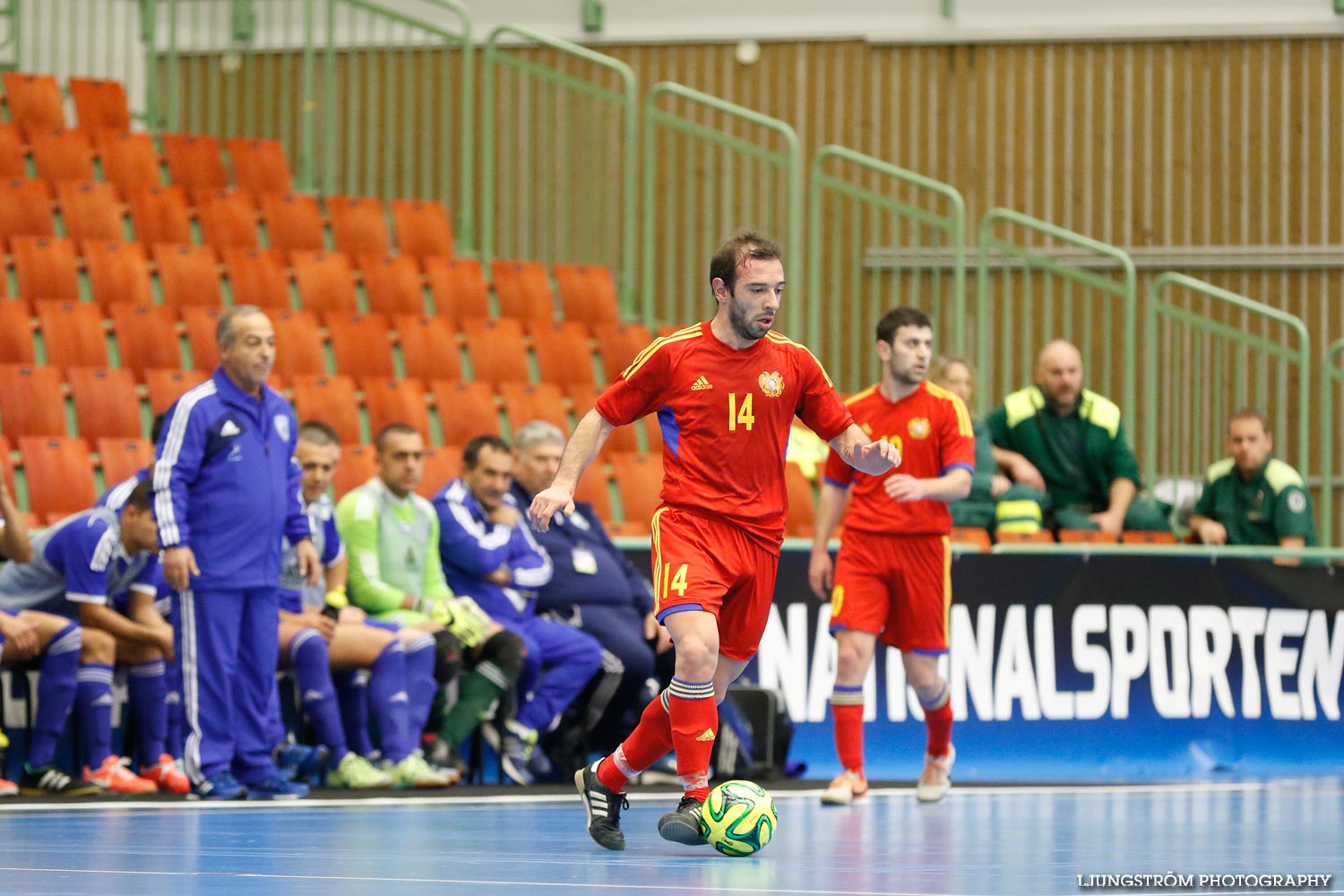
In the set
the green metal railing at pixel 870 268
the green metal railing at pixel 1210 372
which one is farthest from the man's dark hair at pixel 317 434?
the green metal railing at pixel 870 268

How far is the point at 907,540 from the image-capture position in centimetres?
842

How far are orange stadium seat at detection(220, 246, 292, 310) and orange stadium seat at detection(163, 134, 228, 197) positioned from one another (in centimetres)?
145

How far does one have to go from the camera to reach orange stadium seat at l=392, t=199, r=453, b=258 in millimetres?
13688

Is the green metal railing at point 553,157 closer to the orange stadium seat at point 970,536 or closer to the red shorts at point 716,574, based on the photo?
the orange stadium seat at point 970,536

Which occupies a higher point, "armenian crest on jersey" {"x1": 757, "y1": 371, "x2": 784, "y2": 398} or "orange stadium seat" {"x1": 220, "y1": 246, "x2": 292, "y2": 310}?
"orange stadium seat" {"x1": 220, "y1": 246, "x2": 292, "y2": 310}

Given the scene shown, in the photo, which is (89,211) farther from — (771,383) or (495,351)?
(771,383)

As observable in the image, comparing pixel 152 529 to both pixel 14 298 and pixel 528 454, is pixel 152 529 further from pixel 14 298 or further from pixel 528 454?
pixel 14 298

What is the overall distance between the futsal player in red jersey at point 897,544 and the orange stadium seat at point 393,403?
3.71m

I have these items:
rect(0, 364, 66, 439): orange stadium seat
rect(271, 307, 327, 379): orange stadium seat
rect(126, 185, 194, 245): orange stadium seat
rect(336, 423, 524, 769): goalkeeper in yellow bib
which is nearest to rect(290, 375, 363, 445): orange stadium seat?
rect(271, 307, 327, 379): orange stadium seat

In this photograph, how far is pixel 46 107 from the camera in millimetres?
13695

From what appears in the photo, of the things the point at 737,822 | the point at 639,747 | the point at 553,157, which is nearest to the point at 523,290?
the point at 553,157

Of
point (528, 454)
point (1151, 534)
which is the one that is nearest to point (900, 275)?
point (1151, 534)

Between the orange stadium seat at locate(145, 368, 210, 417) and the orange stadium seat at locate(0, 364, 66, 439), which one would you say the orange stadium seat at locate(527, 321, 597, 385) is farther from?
the orange stadium seat at locate(0, 364, 66, 439)

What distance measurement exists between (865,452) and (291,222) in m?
7.79
